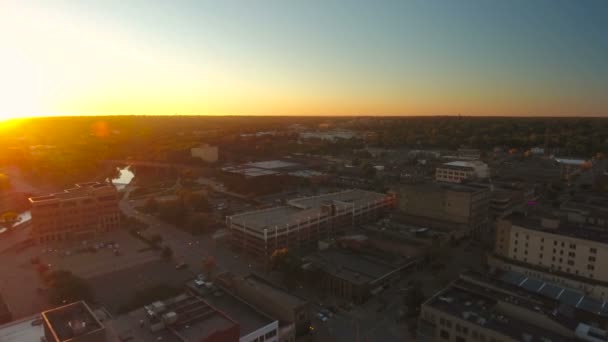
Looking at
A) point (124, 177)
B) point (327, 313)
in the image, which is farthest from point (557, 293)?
point (124, 177)

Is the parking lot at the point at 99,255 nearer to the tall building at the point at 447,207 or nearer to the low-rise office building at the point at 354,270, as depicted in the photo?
the low-rise office building at the point at 354,270

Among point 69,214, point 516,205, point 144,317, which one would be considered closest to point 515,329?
point 144,317

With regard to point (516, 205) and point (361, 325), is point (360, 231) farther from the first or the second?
point (516, 205)

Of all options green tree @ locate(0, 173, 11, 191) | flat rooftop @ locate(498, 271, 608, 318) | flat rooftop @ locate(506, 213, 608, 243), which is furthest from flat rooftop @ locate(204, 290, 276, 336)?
green tree @ locate(0, 173, 11, 191)

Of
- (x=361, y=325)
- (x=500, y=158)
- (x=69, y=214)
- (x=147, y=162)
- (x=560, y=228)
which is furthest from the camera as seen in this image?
(x=147, y=162)

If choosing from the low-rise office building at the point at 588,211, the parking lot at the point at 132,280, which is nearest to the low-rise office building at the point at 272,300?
the parking lot at the point at 132,280

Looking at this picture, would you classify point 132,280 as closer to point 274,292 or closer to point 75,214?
point 274,292
